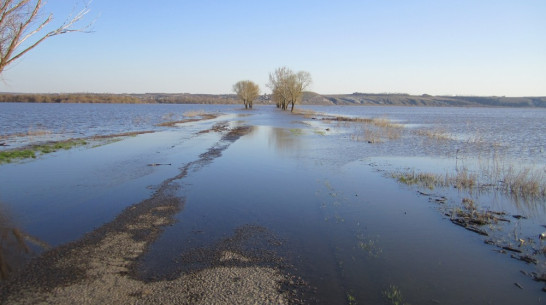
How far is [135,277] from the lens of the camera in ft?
19.9

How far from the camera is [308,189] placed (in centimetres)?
1298

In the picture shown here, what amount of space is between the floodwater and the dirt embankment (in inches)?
13.8

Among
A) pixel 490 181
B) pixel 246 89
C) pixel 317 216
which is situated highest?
pixel 246 89

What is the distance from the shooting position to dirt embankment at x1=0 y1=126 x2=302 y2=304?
214 inches

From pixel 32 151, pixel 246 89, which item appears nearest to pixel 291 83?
pixel 246 89

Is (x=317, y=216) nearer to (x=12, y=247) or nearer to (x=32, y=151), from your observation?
(x=12, y=247)

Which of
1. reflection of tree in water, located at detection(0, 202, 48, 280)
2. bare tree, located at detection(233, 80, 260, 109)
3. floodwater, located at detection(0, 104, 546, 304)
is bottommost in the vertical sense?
floodwater, located at detection(0, 104, 546, 304)

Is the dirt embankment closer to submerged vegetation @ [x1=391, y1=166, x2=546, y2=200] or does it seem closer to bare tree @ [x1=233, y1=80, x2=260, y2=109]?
submerged vegetation @ [x1=391, y1=166, x2=546, y2=200]

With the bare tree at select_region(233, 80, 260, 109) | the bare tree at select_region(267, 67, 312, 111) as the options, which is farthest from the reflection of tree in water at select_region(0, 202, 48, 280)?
the bare tree at select_region(233, 80, 260, 109)

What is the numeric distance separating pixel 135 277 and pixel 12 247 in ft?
11.6

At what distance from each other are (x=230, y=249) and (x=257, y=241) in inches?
30.5

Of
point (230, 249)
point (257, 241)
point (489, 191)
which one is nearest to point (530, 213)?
point (489, 191)

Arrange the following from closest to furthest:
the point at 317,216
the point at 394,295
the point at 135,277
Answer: the point at 394,295 < the point at 135,277 < the point at 317,216

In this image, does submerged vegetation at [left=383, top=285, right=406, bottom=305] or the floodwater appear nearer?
submerged vegetation at [left=383, top=285, right=406, bottom=305]
